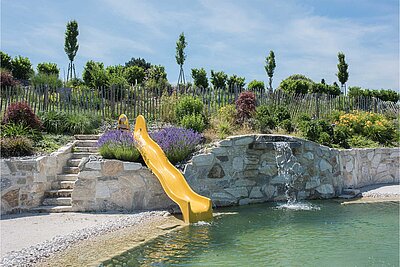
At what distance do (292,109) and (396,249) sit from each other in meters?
9.09

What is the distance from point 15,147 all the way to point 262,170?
5284 millimetres

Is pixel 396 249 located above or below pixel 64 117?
below

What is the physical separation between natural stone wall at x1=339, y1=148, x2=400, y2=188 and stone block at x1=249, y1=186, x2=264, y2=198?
260 centimetres

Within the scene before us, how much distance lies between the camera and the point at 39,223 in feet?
19.9

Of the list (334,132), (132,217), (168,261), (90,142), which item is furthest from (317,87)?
(168,261)

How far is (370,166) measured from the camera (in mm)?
10477

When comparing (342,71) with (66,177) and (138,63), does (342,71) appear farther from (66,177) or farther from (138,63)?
(66,177)

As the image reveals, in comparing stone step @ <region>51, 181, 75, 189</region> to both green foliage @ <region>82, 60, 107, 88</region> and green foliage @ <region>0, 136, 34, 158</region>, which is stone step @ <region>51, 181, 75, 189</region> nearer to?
Answer: green foliage @ <region>0, 136, 34, 158</region>

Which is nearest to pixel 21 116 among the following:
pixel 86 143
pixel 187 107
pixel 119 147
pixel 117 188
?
pixel 86 143

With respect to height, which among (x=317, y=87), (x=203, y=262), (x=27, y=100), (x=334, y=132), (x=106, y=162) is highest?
(x=317, y=87)

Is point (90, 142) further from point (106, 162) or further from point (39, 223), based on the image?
point (39, 223)

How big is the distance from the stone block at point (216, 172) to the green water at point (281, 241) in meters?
0.93

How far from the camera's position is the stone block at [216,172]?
7.88 metres

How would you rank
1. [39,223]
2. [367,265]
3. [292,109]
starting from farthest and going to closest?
[292,109] → [39,223] → [367,265]
